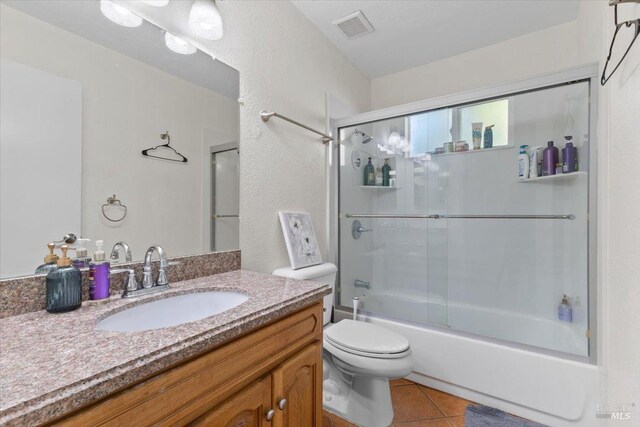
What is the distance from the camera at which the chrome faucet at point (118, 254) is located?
A: 3.24 feet

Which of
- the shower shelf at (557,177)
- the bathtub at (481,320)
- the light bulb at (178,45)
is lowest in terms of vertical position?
the bathtub at (481,320)

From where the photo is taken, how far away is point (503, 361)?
5.36ft

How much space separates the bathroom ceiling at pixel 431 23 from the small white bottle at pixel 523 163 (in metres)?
0.90

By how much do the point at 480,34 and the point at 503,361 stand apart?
2.29 metres

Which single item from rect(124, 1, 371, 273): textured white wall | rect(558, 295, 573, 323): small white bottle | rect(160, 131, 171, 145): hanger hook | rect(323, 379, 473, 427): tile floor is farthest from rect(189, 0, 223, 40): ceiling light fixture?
rect(558, 295, 573, 323): small white bottle

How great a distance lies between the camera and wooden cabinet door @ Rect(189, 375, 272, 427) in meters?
0.65

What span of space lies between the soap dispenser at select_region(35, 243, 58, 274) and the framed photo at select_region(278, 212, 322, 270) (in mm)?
1025

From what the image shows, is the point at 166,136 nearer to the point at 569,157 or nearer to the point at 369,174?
the point at 369,174

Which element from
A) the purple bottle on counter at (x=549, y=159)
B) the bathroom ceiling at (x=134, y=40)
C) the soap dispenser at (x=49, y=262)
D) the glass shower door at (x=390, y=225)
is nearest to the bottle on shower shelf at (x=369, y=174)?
the glass shower door at (x=390, y=225)

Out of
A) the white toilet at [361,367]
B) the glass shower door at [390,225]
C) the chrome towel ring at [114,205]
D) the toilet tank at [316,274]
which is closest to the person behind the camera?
the chrome towel ring at [114,205]

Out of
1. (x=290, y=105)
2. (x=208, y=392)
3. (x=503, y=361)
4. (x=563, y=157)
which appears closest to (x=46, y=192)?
(x=208, y=392)

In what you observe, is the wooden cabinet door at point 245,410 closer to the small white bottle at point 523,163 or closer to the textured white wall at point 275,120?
the textured white wall at point 275,120

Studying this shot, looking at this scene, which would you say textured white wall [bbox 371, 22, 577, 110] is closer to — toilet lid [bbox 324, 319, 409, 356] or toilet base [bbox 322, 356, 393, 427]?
toilet lid [bbox 324, 319, 409, 356]

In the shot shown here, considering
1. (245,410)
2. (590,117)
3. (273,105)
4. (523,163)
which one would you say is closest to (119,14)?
(273,105)
